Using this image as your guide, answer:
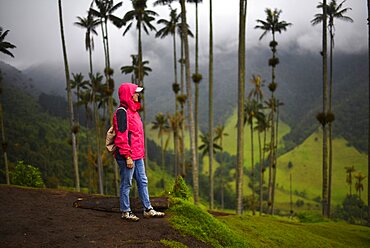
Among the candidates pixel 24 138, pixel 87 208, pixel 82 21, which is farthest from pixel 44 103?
pixel 87 208

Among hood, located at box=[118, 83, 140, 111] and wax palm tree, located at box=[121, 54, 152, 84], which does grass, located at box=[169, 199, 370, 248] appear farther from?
wax palm tree, located at box=[121, 54, 152, 84]

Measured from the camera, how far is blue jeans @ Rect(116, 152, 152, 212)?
5.89 metres

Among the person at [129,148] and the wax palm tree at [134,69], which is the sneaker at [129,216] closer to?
the person at [129,148]

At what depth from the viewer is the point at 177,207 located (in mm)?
6398

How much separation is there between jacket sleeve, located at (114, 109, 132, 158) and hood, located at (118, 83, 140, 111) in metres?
0.21

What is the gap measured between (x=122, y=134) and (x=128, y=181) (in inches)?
36.5

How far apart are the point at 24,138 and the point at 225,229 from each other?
86354 mm

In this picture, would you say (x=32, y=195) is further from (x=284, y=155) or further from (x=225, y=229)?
(x=284, y=155)

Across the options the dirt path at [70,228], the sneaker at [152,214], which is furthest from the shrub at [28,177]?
the sneaker at [152,214]

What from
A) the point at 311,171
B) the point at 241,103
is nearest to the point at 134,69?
the point at 241,103

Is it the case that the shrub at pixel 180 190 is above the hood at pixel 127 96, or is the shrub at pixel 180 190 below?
below

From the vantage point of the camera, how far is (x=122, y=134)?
5773 millimetres

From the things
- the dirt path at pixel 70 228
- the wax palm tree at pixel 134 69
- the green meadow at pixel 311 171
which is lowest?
the green meadow at pixel 311 171

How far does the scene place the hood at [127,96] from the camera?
6.00m
